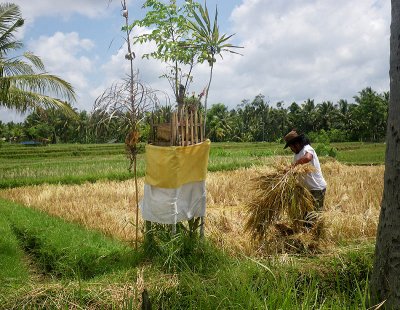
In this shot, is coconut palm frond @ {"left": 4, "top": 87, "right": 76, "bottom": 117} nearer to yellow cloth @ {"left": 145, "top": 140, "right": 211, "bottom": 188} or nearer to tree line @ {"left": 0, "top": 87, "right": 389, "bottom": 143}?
yellow cloth @ {"left": 145, "top": 140, "right": 211, "bottom": 188}

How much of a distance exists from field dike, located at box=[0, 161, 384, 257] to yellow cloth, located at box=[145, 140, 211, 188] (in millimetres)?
781

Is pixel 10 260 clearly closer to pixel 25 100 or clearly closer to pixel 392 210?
pixel 392 210

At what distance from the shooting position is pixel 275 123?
59.7 metres

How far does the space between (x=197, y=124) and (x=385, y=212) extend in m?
2.52

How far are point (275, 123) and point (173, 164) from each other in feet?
183

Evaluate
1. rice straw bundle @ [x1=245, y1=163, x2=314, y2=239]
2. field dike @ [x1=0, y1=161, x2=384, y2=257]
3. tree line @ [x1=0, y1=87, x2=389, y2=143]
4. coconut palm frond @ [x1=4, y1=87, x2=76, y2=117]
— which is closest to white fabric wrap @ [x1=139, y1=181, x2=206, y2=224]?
field dike @ [x1=0, y1=161, x2=384, y2=257]

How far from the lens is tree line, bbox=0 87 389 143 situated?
162ft

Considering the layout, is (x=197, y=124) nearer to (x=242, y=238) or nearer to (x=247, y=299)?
(x=242, y=238)

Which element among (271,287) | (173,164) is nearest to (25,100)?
(173,164)

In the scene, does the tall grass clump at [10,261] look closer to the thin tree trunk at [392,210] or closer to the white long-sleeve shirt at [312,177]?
the thin tree trunk at [392,210]

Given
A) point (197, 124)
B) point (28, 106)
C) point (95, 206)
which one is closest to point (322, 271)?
point (197, 124)

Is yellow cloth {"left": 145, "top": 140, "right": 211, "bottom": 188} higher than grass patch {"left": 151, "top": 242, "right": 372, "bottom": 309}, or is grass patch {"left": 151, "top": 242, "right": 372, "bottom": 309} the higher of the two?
yellow cloth {"left": 145, "top": 140, "right": 211, "bottom": 188}

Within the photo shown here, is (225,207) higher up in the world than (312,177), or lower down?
lower down

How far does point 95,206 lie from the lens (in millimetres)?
9383
